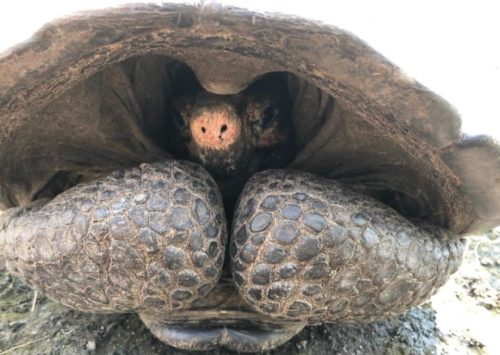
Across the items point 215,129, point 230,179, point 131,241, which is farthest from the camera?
point 230,179

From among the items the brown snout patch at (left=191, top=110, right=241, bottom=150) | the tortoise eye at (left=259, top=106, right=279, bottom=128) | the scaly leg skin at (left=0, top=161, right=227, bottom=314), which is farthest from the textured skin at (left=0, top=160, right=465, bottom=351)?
the tortoise eye at (left=259, top=106, right=279, bottom=128)

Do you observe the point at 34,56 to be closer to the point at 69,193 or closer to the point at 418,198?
the point at 69,193

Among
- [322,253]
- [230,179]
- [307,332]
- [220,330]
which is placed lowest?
[307,332]

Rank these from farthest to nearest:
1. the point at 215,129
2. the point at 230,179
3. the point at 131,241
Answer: the point at 230,179
the point at 215,129
the point at 131,241

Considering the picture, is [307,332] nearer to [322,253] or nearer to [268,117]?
[322,253]

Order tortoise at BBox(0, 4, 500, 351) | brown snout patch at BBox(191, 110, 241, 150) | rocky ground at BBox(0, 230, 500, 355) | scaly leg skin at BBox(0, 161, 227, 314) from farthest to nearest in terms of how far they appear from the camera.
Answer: rocky ground at BBox(0, 230, 500, 355)
brown snout patch at BBox(191, 110, 241, 150)
scaly leg skin at BBox(0, 161, 227, 314)
tortoise at BBox(0, 4, 500, 351)

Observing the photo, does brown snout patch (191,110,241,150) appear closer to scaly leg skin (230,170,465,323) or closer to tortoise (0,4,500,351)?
tortoise (0,4,500,351)

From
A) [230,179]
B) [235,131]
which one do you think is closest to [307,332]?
[230,179]

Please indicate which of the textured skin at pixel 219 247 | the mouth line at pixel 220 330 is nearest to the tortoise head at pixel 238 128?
the textured skin at pixel 219 247
